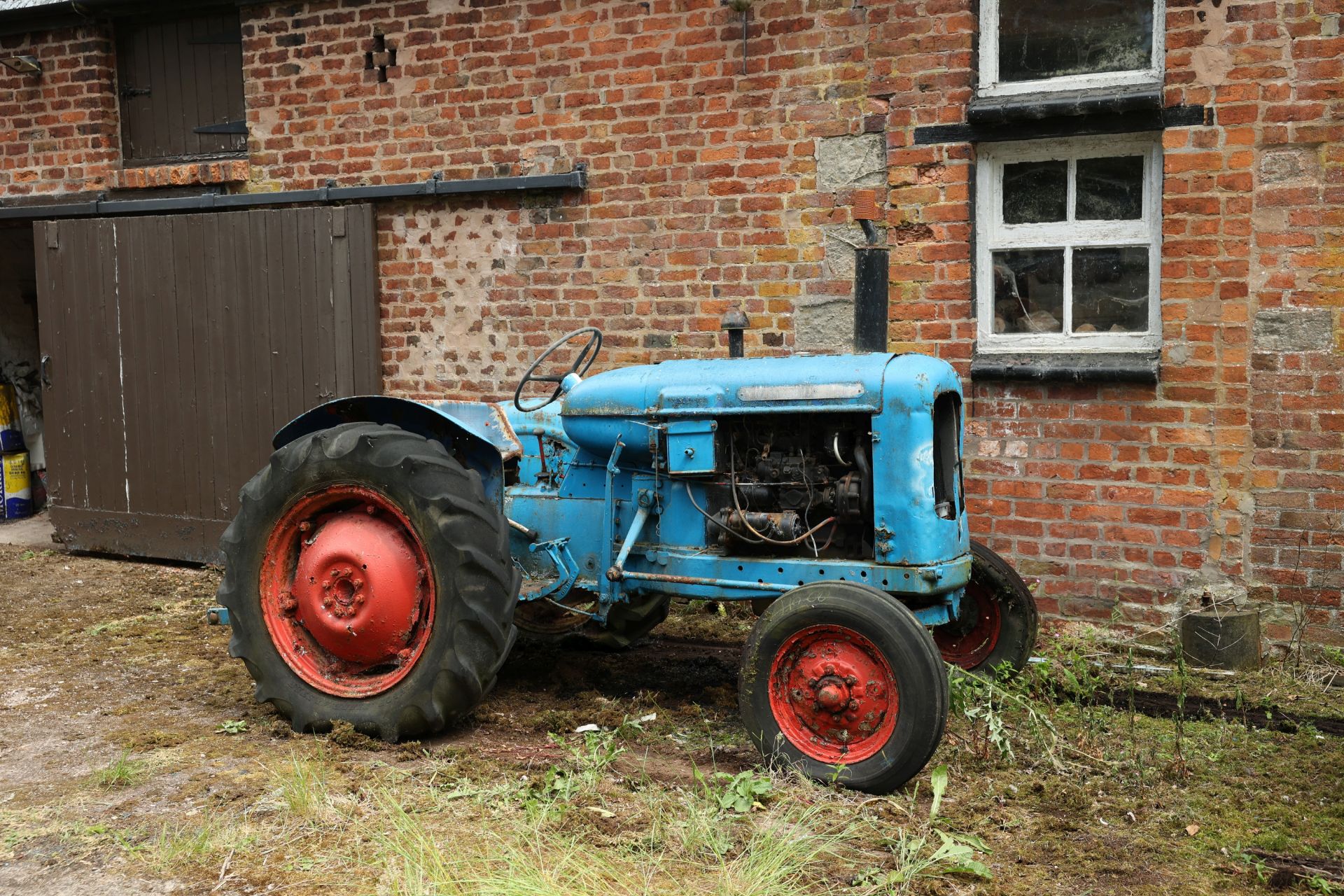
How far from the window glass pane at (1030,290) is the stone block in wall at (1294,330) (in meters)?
0.82

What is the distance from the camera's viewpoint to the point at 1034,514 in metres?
5.45

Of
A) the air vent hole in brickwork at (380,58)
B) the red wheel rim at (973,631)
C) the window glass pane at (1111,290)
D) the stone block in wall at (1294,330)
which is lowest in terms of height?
the red wheel rim at (973,631)

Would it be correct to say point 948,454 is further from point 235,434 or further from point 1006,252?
point 235,434

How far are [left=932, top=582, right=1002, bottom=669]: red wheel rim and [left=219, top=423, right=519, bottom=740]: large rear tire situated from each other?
→ 1749 mm

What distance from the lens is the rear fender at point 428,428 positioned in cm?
439

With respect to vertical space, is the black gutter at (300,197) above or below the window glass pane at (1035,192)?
above

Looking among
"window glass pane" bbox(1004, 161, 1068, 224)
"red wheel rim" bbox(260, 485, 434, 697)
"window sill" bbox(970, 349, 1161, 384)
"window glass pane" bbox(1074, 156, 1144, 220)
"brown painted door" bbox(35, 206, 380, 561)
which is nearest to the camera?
"red wheel rim" bbox(260, 485, 434, 697)

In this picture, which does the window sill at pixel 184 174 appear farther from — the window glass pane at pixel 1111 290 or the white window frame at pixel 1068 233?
the window glass pane at pixel 1111 290

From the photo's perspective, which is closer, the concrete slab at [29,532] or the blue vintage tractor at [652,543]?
the blue vintage tractor at [652,543]

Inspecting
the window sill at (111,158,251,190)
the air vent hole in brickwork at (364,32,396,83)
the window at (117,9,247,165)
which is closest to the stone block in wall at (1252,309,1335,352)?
the air vent hole in brickwork at (364,32,396,83)

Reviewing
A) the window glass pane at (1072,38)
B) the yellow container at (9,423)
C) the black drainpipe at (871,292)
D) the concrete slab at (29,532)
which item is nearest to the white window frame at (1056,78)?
the window glass pane at (1072,38)

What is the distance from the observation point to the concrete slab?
809cm

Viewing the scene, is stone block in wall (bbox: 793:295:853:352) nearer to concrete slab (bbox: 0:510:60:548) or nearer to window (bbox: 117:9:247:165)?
window (bbox: 117:9:247:165)

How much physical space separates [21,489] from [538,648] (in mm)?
5602
